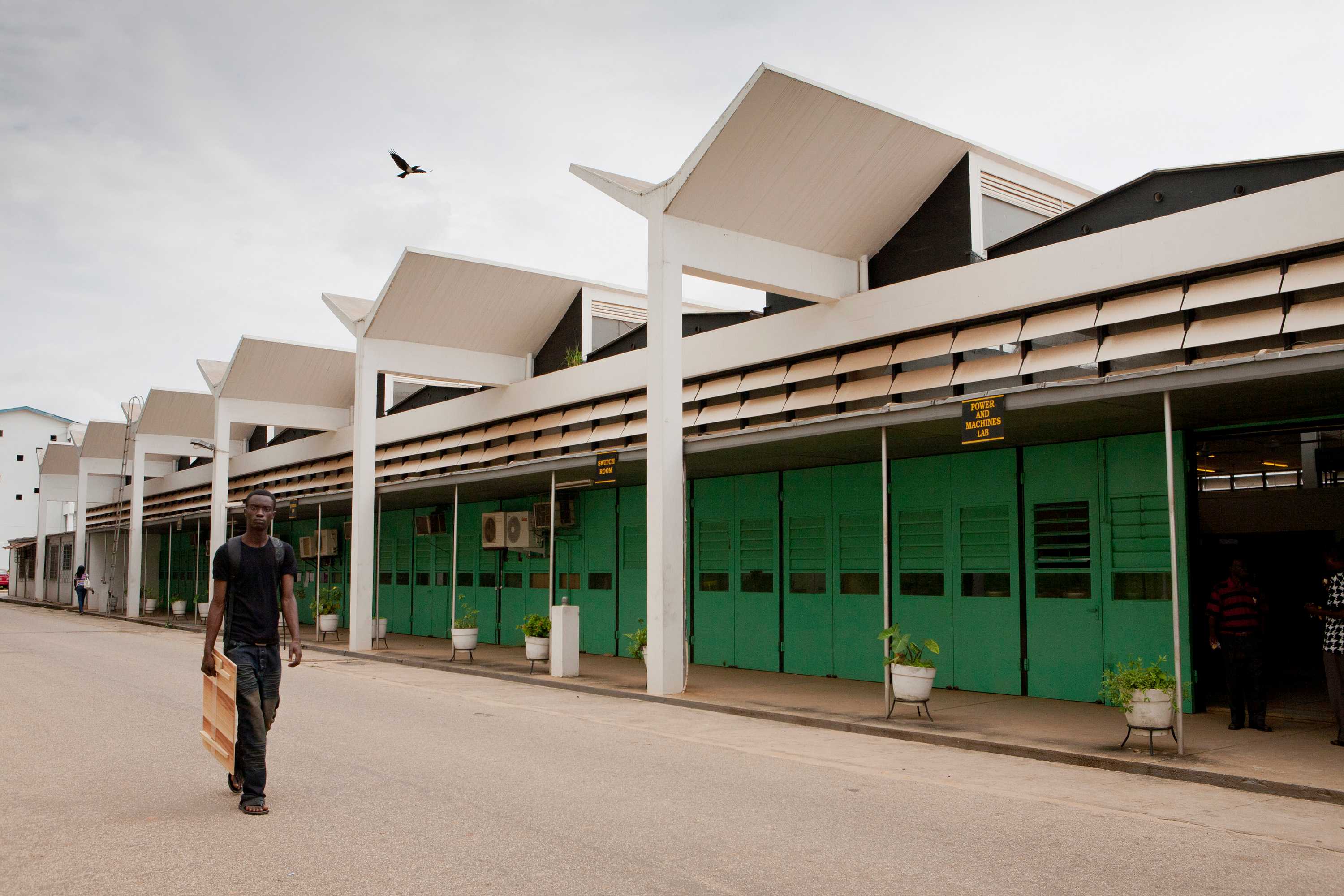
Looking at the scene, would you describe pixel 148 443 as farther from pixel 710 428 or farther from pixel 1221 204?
pixel 1221 204

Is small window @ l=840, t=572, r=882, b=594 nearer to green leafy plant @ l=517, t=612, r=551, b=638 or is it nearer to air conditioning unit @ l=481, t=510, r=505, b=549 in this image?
green leafy plant @ l=517, t=612, r=551, b=638

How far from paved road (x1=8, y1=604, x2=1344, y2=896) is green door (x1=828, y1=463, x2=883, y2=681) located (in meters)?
3.64

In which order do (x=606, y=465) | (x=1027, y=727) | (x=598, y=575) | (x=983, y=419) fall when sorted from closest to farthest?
(x=983, y=419) < (x=1027, y=727) < (x=606, y=465) < (x=598, y=575)

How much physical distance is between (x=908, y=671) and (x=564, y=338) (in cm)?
1250

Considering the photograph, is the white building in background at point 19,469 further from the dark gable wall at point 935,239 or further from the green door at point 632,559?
the dark gable wall at point 935,239

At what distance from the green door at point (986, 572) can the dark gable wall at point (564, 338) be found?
32.5 ft

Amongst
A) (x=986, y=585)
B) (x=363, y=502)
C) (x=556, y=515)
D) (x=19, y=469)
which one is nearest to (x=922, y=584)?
(x=986, y=585)

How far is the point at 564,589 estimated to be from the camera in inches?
802

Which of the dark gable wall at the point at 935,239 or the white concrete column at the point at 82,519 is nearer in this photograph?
the dark gable wall at the point at 935,239

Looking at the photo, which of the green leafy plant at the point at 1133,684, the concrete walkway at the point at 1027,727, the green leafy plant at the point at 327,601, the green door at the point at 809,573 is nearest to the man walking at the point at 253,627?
the concrete walkway at the point at 1027,727

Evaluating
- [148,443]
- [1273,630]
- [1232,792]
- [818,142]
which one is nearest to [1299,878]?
[1232,792]

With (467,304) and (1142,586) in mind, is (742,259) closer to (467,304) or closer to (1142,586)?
(1142,586)

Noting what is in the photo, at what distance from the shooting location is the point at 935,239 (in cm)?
1470

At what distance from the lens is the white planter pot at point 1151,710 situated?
9.24 meters
